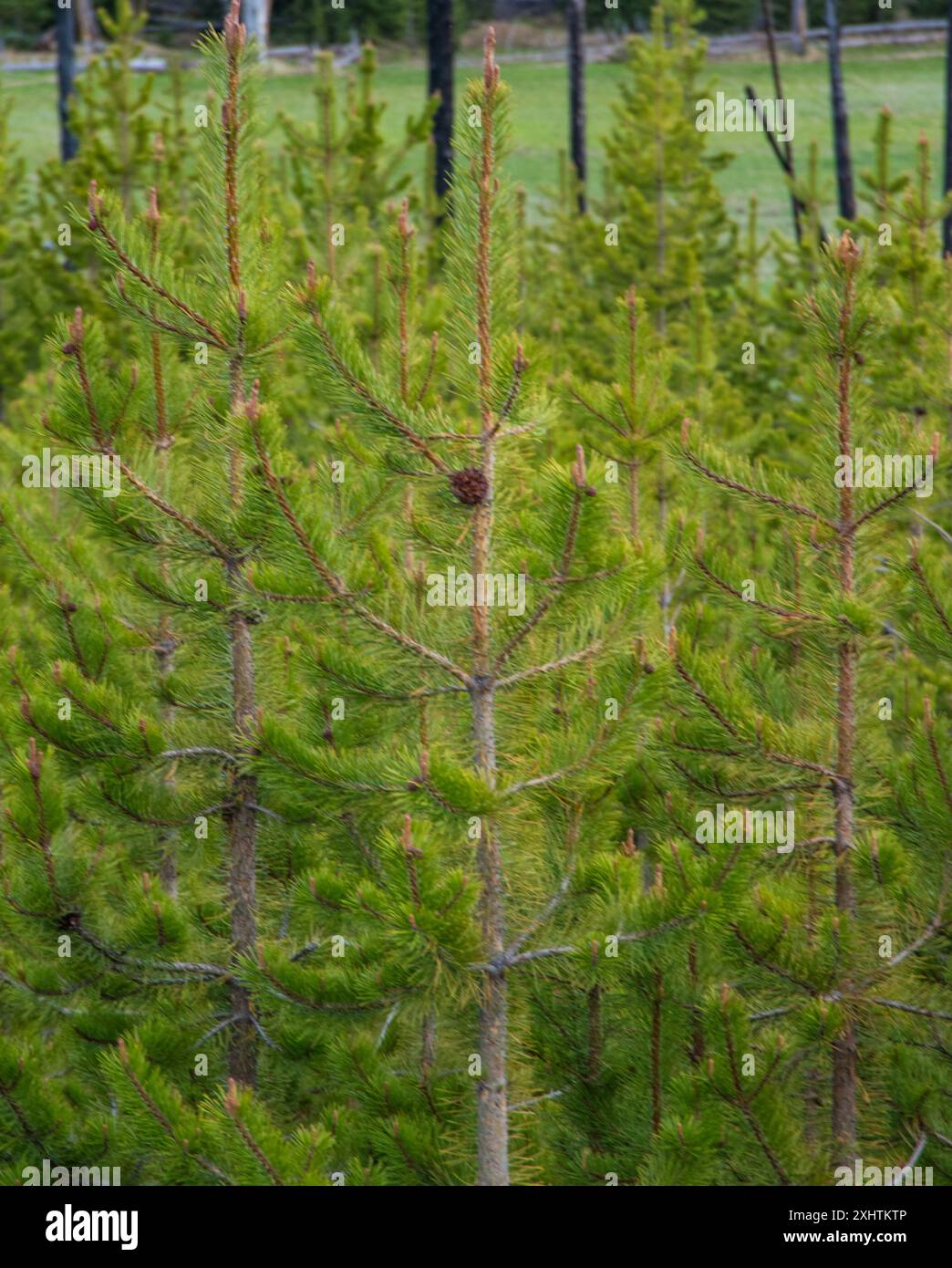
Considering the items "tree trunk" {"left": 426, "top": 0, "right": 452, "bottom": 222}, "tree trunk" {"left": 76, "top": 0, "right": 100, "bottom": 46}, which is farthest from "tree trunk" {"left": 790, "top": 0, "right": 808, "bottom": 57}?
"tree trunk" {"left": 426, "top": 0, "right": 452, "bottom": 222}

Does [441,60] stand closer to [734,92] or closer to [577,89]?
[577,89]

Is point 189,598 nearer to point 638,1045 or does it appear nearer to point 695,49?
point 638,1045

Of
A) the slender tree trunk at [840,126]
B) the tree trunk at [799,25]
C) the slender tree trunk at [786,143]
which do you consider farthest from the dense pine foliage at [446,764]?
the tree trunk at [799,25]

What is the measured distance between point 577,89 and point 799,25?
30.4 metres

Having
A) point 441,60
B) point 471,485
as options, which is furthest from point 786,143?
point 471,485

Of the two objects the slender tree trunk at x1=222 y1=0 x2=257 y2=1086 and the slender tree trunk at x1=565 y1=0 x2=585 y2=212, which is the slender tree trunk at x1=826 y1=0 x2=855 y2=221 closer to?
the slender tree trunk at x1=565 y1=0 x2=585 y2=212

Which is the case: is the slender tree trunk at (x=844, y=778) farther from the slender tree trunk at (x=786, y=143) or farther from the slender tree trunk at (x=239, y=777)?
the slender tree trunk at (x=786, y=143)

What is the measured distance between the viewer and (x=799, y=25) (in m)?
51.8

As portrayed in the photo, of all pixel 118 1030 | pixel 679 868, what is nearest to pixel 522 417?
pixel 679 868

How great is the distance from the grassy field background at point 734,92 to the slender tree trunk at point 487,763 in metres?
38.8

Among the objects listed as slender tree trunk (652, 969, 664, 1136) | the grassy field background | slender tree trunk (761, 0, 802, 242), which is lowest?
slender tree trunk (652, 969, 664, 1136)

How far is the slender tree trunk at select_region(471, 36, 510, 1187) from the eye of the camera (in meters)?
4.84

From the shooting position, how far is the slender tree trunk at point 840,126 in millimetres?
21672

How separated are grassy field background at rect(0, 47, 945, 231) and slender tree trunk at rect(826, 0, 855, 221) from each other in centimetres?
1932
